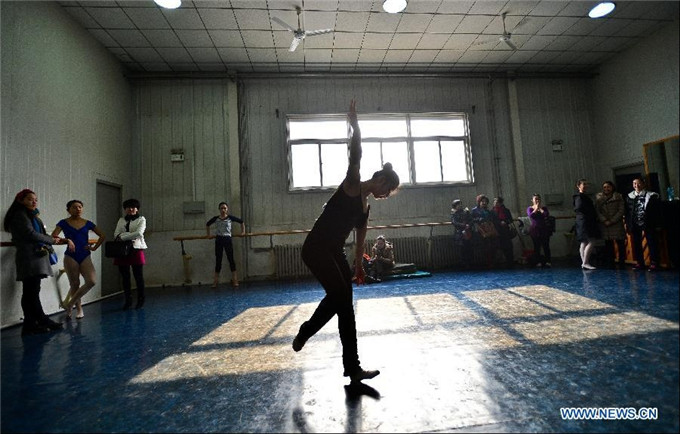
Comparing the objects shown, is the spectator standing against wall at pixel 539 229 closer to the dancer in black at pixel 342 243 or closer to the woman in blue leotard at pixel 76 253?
the dancer in black at pixel 342 243

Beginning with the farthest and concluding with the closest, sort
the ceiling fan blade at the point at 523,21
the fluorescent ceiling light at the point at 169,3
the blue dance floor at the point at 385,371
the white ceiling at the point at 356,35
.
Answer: the ceiling fan blade at the point at 523,21 → the white ceiling at the point at 356,35 → the fluorescent ceiling light at the point at 169,3 → the blue dance floor at the point at 385,371

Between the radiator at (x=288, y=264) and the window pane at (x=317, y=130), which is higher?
the window pane at (x=317, y=130)

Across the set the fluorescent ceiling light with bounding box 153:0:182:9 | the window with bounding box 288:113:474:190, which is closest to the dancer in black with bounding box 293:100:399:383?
the fluorescent ceiling light with bounding box 153:0:182:9

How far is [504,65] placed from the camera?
23.7 feet

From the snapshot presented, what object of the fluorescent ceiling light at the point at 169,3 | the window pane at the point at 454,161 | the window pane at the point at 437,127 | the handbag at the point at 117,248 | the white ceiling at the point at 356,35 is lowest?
the handbag at the point at 117,248

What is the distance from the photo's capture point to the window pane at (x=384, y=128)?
23.6 ft

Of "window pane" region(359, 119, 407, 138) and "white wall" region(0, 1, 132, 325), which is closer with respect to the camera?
"white wall" region(0, 1, 132, 325)

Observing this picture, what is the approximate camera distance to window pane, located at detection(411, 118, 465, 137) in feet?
24.1

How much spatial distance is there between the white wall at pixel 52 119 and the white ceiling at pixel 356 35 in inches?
23.9

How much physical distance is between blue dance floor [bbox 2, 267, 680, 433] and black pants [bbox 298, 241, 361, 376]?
0.16 meters

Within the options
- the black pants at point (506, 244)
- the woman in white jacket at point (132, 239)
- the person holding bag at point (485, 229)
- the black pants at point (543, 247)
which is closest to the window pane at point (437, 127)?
the person holding bag at point (485, 229)

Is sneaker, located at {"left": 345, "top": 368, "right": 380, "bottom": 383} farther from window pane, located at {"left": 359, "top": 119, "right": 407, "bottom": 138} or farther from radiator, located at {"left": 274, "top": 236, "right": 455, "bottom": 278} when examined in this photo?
window pane, located at {"left": 359, "top": 119, "right": 407, "bottom": 138}

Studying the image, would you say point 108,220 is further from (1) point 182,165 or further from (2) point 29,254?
(2) point 29,254

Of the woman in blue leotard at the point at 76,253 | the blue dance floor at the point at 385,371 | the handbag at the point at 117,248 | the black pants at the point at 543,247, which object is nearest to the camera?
the blue dance floor at the point at 385,371
